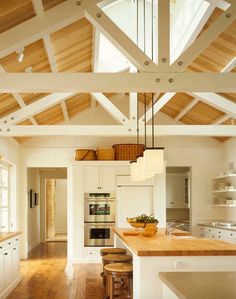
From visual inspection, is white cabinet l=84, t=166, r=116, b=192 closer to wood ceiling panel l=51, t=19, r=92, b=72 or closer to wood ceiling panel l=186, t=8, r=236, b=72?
wood ceiling panel l=51, t=19, r=92, b=72

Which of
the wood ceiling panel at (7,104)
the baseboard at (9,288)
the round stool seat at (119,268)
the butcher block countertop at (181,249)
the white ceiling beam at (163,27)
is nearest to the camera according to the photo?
the butcher block countertop at (181,249)

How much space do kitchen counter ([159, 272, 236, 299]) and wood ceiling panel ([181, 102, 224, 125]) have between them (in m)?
6.49

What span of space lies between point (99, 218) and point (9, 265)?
324 cm

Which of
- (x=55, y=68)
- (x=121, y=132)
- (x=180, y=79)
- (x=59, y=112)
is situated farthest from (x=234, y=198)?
(x=180, y=79)

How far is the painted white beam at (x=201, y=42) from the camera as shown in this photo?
14.8 ft

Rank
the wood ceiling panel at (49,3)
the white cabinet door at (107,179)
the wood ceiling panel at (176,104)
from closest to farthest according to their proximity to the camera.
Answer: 1. the wood ceiling panel at (49,3)
2. the wood ceiling panel at (176,104)
3. the white cabinet door at (107,179)

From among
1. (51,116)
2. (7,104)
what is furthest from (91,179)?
(7,104)

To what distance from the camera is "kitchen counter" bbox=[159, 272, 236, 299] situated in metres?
2.21

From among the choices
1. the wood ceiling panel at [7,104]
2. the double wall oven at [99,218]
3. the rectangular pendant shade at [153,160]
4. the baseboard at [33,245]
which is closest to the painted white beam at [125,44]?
the rectangular pendant shade at [153,160]

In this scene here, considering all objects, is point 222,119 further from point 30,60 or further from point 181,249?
point 181,249

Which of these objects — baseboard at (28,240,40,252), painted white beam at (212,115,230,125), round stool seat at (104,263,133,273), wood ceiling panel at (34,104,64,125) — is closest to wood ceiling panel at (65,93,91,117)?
wood ceiling panel at (34,104,64,125)

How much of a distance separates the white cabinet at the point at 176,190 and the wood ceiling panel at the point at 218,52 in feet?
14.3

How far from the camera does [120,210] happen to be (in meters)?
9.62

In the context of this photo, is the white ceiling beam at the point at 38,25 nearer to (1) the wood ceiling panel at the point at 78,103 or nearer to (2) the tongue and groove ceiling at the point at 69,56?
(2) the tongue and groove ceiling at the point at 69,56
